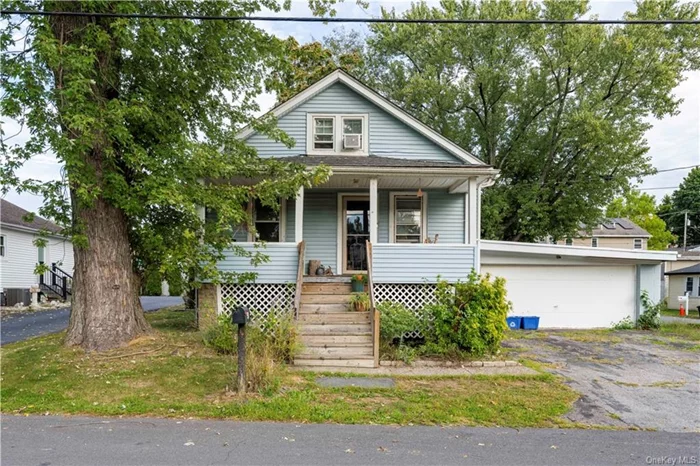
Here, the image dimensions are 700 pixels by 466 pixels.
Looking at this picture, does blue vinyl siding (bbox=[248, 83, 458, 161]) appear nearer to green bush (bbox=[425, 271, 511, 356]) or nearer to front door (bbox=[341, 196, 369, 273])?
front door (bbox=[341, 196, 369, 273])

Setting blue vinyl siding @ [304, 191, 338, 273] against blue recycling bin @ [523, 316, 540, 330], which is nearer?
blue vinyl siding @ [304, 191, 338, 273]

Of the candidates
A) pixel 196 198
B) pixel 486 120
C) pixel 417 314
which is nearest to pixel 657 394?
pixel 417 314

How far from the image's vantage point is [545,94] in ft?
68.4

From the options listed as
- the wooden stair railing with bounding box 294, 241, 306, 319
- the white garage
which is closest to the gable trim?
the white garage

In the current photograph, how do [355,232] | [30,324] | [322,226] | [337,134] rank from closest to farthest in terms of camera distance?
[337,134], [322,226], [355,232], [30,324]

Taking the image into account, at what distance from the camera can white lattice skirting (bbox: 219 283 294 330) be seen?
983 cm

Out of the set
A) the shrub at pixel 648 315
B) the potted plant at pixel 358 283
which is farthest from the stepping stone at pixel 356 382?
the shrub at pixel 648 315

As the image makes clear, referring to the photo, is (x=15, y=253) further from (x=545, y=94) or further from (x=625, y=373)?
(x=545, y=94)

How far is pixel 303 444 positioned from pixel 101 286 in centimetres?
544

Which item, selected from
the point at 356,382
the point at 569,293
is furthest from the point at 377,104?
the point at 569,293

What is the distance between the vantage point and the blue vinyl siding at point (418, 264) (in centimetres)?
981

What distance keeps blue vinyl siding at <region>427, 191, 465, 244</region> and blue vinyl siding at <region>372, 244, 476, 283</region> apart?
2.69 meters

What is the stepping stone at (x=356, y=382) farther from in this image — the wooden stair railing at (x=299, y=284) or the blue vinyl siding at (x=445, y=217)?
the blue vinyl siding at (x=445, y=217)

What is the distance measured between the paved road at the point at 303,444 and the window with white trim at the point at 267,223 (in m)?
7.27
